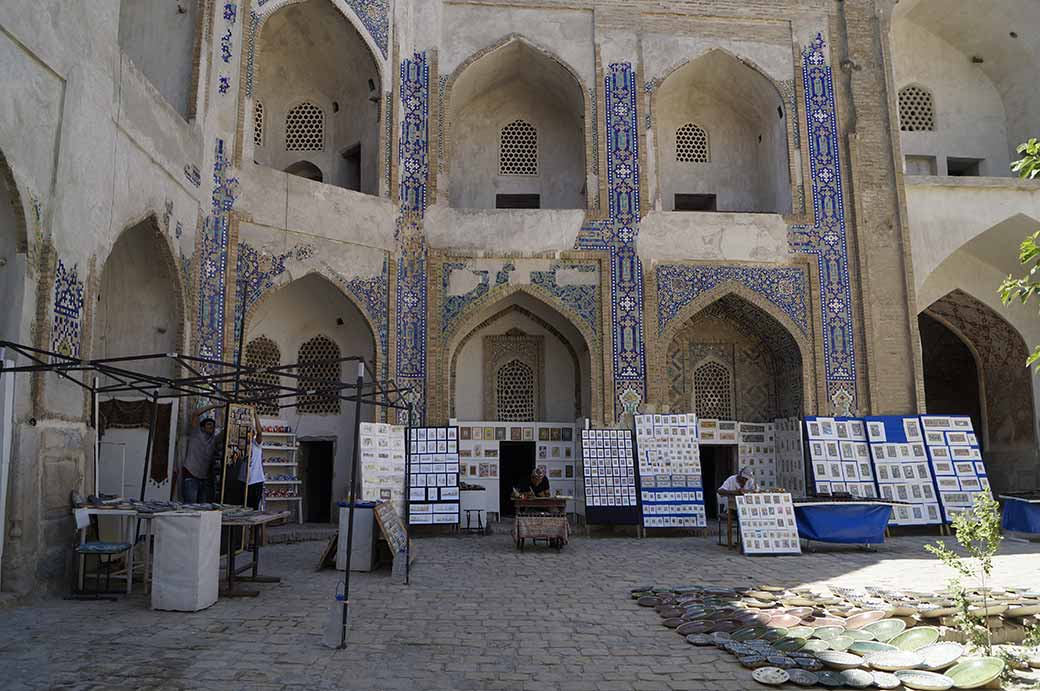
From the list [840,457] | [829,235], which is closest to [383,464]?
[840,457]

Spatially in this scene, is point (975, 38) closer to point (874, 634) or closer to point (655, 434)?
point (655, 434)

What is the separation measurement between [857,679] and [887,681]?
0.50 ft

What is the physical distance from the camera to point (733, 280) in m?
14.5

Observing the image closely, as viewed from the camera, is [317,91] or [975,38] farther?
[975,38]

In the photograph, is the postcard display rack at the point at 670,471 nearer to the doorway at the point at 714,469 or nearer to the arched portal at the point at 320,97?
the doorway at the point at 714,469

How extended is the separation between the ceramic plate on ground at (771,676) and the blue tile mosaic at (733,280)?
968 cm

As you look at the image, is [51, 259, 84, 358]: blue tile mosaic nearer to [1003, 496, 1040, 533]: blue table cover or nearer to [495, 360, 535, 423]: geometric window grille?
[495, 360, 535, 423]: geometric window grille

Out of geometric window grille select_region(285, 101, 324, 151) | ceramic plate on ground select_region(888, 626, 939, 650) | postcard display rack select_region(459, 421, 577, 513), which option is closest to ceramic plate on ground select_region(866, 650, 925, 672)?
ceramic plate on ground select_region(888, 626, 939, 650)

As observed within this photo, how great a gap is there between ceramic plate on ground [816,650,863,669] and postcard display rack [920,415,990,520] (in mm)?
9450

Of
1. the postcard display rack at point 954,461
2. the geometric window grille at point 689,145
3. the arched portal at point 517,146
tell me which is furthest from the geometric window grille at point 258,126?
the postcard display rack at point 954,461

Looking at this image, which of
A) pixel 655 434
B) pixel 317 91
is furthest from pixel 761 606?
pixel 317 91

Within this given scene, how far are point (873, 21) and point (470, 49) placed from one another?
7.57 meters

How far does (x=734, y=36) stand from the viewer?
1527 cm

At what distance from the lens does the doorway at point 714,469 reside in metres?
15.7
